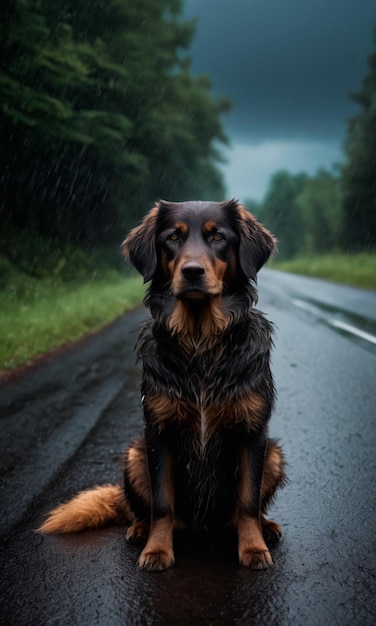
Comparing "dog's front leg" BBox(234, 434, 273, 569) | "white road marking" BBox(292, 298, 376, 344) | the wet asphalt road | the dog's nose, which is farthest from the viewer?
"white road marking" BBox(292, 298, 376, 344)

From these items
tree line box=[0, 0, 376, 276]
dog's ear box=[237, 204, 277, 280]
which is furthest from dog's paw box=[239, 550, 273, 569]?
tree line box=[0, 0, 376, 276]

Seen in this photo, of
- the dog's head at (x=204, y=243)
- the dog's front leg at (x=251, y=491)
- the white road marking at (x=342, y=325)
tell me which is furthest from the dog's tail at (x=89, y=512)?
the white road marking at (x=342, y=325)

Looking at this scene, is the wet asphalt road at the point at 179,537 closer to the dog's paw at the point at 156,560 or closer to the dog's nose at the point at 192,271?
the dog's paw at the point at 156,560


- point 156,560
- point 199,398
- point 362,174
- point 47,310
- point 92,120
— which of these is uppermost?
point 362,174

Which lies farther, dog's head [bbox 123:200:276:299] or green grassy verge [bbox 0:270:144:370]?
green grassy verge [bbox 0:270:144:370]

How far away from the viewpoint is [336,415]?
5.58 m

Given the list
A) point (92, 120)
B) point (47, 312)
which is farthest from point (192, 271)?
point (92, 120)

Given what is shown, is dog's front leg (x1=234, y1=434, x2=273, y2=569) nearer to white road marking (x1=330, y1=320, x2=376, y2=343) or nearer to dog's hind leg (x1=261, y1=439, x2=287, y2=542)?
dog's hind leg (x1=261, y1=439, x2=287, y2=542)

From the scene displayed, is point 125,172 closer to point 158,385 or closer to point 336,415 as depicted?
point 336,415

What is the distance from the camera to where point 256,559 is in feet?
9.44

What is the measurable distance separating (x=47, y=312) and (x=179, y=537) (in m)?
8.66

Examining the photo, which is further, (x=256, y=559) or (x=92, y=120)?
(x=92, y=120)

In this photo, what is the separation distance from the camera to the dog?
3.00m

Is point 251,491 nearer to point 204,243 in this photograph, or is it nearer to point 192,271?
point 192,271
